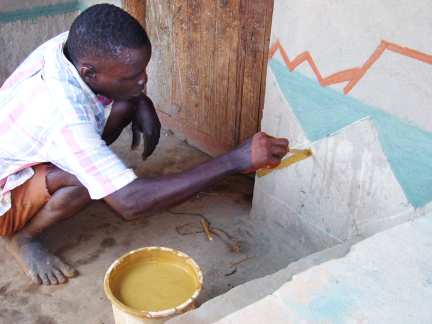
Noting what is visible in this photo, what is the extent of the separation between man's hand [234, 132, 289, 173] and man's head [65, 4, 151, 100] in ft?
1.62

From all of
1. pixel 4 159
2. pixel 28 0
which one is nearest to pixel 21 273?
pixel 4 159

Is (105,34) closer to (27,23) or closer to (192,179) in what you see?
(192,179)

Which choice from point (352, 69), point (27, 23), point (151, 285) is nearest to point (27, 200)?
point (151, 285)

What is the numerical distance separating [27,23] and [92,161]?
2.15 metres

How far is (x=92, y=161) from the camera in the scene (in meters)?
1.74

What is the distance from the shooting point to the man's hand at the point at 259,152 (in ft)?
5.68

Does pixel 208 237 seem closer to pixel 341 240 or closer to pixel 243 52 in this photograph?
pixel 341 240

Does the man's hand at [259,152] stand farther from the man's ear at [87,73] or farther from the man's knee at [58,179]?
the man's knee at [58,179]

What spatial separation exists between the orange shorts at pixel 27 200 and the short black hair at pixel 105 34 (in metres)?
0.58

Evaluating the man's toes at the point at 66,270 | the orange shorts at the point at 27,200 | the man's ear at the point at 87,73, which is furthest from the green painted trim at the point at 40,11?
the man's toes at the point at 66,270

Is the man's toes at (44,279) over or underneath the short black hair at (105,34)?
underneath

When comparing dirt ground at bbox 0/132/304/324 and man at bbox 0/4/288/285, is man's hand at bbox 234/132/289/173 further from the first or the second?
dirt ground at bbox 0/132/304/324

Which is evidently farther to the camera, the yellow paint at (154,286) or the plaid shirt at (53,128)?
the plaid shirt at (53,128)

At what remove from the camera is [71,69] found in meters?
1.89
